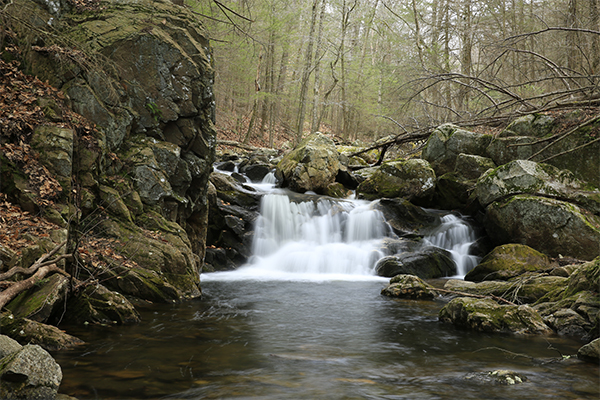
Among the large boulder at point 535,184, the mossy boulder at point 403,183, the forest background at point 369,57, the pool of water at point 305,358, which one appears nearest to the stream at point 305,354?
the pool of water at point 305,358

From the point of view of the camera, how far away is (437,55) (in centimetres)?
2053

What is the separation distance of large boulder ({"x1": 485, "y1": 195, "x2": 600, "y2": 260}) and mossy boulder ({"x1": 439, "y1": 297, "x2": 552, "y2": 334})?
14.3ft

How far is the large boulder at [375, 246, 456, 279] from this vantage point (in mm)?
9883

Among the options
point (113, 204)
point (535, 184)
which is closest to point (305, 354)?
point (113, 204)

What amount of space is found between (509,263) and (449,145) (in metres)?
6.20

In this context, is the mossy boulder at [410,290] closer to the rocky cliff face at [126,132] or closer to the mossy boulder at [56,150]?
the rocky cliff face at [126,132]

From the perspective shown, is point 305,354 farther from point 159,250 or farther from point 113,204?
point 113,204

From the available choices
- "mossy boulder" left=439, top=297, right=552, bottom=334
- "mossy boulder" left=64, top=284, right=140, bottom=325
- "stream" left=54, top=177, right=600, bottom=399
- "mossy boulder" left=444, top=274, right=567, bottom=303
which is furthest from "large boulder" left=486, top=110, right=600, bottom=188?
"mossy boulder" left=64, top=284, right=140, bottom=325

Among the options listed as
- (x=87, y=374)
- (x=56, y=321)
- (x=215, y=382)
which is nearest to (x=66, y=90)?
(x=56, y=321)

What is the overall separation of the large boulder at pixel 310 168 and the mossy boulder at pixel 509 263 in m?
6.43

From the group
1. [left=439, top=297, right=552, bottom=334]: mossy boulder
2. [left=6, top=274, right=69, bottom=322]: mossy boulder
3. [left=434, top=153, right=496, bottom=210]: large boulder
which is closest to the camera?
[left=6, top=274, right=69, bottom=322]: mossy boulder

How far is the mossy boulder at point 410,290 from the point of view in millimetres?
7906

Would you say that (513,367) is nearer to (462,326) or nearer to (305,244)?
(462,326)

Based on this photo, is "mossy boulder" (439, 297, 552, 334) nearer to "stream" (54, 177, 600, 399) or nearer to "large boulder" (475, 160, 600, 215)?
"stream" (54, 177, 600, 399)
